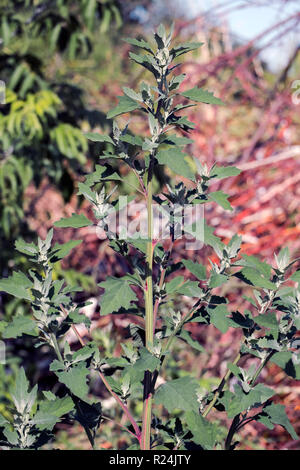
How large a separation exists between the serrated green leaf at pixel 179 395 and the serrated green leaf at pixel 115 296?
18cm

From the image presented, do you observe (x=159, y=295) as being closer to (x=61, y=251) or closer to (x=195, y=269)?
(x=195, y=269)

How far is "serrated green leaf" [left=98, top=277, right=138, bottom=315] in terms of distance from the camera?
88 cm

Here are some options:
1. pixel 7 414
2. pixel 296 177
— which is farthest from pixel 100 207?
pixel 296 177

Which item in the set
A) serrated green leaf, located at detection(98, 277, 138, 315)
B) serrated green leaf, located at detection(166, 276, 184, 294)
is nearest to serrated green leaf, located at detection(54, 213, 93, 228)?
serrated green leaf, located at detection(98, 277, 138, 315)

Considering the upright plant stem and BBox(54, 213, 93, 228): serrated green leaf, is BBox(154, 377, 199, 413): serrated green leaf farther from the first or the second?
BBox(54, 213, 93, 228): serrated green leaf

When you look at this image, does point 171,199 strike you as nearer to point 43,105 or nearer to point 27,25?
point 43,105

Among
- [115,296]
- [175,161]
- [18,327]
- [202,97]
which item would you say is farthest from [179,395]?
[202,97]

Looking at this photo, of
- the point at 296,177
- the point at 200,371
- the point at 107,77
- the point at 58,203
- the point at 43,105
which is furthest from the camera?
the point at 107,77

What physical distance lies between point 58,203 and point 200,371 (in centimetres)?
197

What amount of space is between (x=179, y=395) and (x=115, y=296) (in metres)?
0.22

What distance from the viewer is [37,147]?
2217 millimetres

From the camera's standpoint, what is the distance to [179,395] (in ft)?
3.00

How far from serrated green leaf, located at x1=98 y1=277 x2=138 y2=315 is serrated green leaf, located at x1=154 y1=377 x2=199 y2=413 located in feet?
0.60

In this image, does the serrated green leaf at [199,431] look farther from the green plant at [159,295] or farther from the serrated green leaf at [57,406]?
the serrated green leaf at [57,406]
